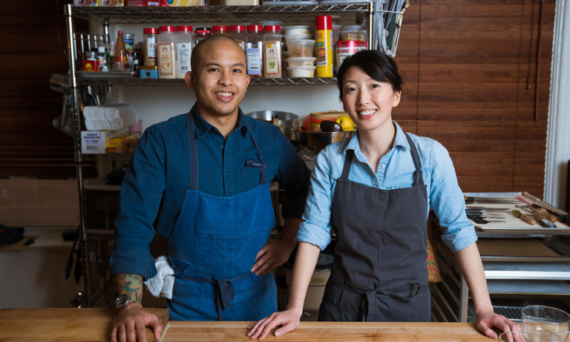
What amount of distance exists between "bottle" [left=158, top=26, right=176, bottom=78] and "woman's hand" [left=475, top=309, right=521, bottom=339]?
5.09 feet

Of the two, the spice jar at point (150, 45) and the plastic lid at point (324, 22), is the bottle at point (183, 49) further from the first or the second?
the plastic lid at point (324, 22)

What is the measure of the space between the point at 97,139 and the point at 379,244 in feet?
4.74

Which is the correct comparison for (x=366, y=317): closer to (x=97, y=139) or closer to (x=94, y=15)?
(x=97, y=139)

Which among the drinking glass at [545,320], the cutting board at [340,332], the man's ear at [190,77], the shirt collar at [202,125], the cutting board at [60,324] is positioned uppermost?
the man's ear at [190,77]

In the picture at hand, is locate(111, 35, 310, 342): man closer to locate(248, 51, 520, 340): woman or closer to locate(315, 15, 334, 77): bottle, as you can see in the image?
locate(248, 51, 520, 340): woman

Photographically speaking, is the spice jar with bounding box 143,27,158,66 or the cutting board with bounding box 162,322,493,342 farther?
the spice jar with bounding box 143,27,158,66

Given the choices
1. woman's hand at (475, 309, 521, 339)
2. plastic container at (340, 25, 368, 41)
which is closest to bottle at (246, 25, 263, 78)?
plastic container at (340, 25, 368, 41)

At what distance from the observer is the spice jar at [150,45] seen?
203 centimetres

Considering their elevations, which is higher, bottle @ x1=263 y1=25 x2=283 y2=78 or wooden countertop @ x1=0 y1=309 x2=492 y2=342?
bottle @ x1=263 y1=25 x2=283 y2=78

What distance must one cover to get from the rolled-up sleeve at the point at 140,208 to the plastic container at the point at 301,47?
0.91 metres

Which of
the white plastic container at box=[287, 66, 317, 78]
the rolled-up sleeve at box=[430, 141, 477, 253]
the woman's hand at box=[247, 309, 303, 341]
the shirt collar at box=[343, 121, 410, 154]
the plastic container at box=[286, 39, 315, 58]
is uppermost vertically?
the plastic container at box=[286, 39, 315, 58]

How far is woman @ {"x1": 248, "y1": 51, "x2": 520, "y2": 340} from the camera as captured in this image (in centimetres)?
115

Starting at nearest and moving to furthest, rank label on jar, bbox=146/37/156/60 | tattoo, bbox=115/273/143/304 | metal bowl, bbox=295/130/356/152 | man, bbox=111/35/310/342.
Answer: tattoo, bbox=115/273/143/304 → man, bbox=111/35/310/342 → metal bowl, bbox=295/130/356/152 → label on jar, bbox=146/37/156/60

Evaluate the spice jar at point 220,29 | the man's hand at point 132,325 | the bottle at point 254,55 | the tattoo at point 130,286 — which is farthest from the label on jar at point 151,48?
the man's hand at point 132,325
